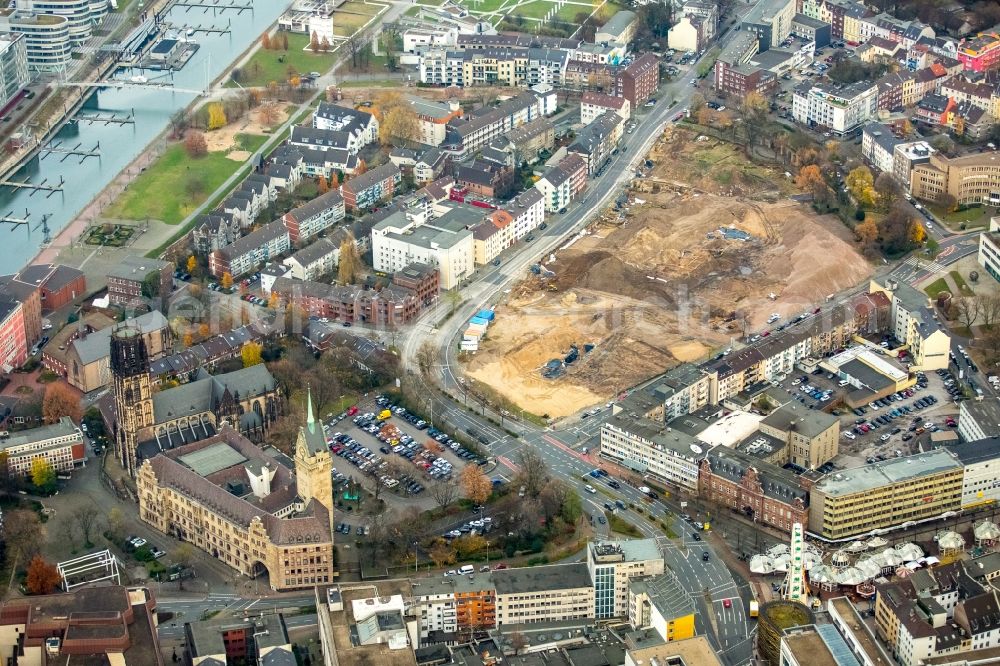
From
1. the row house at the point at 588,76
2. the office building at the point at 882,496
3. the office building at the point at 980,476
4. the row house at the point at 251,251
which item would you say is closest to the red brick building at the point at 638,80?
the row house at the point at 588,76

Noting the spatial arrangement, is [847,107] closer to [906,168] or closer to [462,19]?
[906,168]

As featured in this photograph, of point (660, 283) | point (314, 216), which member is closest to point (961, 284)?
point (660, 283)

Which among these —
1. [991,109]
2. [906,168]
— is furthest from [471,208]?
[991,109]

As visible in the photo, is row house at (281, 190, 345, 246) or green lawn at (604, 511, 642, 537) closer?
green lawn at (604, 511, 642, 537)

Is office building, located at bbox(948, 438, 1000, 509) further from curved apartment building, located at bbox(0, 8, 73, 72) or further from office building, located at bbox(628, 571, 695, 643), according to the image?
curved apartment building, located at bbox(0, 8, 73, 72)

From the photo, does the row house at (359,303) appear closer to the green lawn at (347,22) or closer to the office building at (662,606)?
the office building at (662,606)

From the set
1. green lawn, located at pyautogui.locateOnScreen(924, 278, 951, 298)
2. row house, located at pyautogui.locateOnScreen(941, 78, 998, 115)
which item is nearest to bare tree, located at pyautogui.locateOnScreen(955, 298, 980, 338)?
green lawn, located at pyautogui.locateOnScreen(924, 278, 951, 298)
